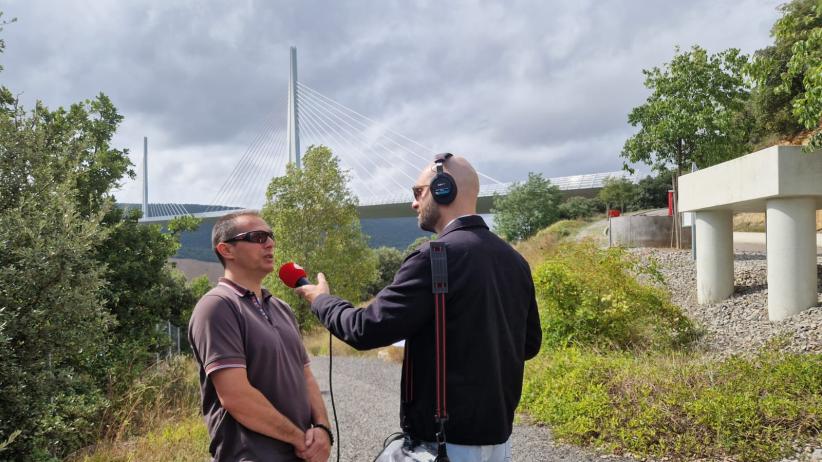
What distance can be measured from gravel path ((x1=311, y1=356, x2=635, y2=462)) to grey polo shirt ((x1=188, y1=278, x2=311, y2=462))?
339cm

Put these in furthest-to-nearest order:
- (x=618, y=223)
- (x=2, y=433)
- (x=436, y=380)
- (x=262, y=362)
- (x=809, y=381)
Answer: (x=618, y=223)
(x=809, y=381)
(x=2, y=433)
(x=262, y=362)
(x=436, y=380)

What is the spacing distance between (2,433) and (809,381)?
6.49m

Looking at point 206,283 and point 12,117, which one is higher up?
point 12,117

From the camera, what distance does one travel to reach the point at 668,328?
941cm

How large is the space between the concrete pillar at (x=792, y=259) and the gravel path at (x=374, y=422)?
21.1ft

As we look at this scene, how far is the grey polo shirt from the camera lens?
2152 mm

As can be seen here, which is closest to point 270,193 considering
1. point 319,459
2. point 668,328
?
point 668,328

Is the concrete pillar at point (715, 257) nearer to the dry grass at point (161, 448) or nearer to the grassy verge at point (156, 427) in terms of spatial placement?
the grassy verge at point (156, 427)

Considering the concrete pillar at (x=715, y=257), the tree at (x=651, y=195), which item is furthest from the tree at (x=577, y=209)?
the concrete pillar at (x=715, y=257)

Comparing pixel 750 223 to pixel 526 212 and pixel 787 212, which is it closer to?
pixel 526 212

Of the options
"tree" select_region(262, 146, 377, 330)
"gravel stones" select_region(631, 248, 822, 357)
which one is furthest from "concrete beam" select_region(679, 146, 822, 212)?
"tree" select_region(262, 146, 377, 330)

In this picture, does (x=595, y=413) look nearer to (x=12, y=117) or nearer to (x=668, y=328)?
(x=668, y=328)

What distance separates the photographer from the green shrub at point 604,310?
30.3 ft

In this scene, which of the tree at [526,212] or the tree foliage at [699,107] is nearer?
the tree foliage at [699,107]
